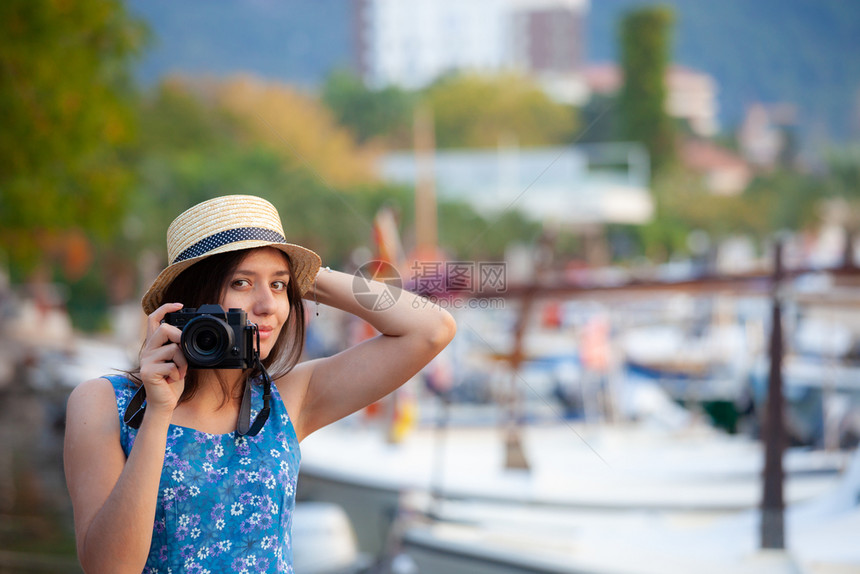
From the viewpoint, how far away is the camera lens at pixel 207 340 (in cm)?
118

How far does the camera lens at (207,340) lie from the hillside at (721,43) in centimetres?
10324

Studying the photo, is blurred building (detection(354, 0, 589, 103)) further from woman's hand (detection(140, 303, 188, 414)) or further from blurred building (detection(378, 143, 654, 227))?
woman's hand (detection(140, 303, 188, 414))

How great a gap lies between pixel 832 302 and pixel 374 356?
715 centimetres

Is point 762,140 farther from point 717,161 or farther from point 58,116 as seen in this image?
point 58,116

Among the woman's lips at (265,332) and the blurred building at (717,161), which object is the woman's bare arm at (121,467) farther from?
the blurred building at (717,161)

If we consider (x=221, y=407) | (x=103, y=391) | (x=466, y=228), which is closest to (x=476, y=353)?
(x=221, y=407)

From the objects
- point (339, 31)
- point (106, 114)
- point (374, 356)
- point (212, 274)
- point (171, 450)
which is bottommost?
point (171, 450)

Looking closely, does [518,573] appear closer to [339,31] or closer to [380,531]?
[380,531]

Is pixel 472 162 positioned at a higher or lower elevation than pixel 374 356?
higher

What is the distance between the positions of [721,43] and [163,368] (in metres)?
163

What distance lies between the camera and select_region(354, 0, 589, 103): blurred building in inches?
3971

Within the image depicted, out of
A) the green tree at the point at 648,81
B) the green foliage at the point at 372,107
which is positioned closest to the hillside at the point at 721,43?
the green tree at the point at 648,81

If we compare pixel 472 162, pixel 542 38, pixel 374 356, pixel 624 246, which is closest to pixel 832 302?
pixel 374 356

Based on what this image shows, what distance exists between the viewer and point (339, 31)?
128125 millimetres
